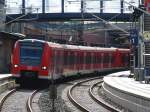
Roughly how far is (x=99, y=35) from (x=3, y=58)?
5048 centimetres

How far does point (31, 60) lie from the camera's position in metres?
27.4

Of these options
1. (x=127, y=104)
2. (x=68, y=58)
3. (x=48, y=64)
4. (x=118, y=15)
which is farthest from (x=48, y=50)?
(x=118, y=15)

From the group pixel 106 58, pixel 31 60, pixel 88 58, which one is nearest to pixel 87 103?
pixel 31 60

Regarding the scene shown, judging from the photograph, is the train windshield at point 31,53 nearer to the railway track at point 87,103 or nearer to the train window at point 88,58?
the railway track at point 87,103

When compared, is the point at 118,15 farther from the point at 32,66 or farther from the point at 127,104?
the point at 127,104

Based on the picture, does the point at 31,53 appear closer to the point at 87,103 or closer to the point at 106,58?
Answer: the point at 87,103

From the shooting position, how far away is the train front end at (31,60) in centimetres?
2720

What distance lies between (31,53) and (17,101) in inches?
262

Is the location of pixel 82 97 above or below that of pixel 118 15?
below

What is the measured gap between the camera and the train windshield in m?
27.4

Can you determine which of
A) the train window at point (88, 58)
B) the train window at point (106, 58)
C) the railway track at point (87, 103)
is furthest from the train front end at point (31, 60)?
the train window at point (106, 58)

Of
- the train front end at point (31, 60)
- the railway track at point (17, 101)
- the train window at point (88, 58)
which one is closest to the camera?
the railway track at point (17, 101)

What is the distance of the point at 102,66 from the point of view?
45.5 meters

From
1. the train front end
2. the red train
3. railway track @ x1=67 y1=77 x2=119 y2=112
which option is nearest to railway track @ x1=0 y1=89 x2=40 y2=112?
the train front end
